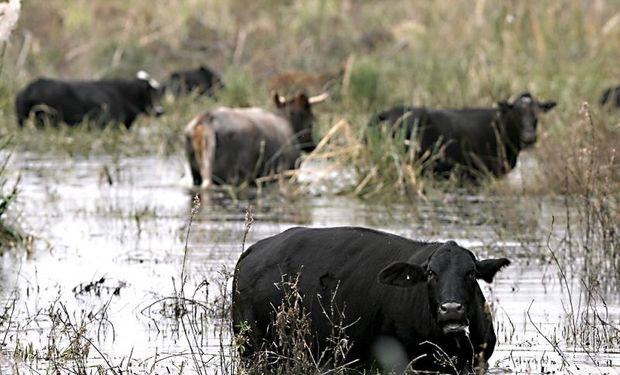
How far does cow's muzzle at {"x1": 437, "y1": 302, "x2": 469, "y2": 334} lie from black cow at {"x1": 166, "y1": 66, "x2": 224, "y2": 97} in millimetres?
20030

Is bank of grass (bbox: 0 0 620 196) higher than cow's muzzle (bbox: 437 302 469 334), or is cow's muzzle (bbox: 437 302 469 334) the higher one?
bank of grass (bbox: 0 0 620 196)

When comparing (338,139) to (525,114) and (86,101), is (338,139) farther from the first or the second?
(86,101)

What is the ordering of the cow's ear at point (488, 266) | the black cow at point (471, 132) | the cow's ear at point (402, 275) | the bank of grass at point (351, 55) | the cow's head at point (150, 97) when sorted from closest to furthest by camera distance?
1. the cow's ear at point (402, 275)
2. the cow's ear at point (488, 266)
3. the black cow at point (471, 132)
4. the bank of grass at point (351, 55)
5. the cow's head at point (150, 97)

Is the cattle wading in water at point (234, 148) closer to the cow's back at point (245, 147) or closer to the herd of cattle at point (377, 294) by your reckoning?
the cow's back at point (245, 147)

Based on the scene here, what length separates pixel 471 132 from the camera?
18.0 m

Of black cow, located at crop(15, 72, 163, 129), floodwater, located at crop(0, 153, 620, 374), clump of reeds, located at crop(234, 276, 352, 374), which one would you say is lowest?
floodwater, located at crop(0, 153, 620, 374)

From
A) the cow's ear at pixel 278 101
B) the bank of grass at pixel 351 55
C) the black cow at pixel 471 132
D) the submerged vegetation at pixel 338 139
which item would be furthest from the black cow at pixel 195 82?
the black cow at pixel 471 132

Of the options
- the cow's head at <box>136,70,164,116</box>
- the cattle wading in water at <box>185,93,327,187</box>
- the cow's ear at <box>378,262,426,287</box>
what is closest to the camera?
the cow's ear at <box>378,262,426,287</box>

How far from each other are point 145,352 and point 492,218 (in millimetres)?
5986

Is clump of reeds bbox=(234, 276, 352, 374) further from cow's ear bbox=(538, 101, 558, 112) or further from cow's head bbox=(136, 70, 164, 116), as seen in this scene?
cow's head bbox=(136, 70, 164, 116)

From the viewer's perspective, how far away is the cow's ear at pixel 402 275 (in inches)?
288

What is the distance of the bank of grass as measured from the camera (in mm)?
21484

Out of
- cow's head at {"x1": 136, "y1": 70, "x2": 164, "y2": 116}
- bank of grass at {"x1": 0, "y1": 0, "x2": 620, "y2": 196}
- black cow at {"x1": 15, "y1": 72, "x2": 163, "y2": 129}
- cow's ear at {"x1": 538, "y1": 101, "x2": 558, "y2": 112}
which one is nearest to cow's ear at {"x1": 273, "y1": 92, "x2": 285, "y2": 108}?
bank of grass at {"x1": 0, "y1": 0, "x2": 620, "y2": 196}

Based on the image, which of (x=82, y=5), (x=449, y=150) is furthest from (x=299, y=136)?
(x=82, y=5)
